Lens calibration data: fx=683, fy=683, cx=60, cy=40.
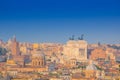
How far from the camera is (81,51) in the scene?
222 feet

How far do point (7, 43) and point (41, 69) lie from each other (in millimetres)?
30186

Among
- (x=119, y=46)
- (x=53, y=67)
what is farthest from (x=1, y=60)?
(x=119, y=46)

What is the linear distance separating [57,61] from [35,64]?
9292mm

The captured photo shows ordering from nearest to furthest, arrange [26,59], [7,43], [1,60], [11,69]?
[11,69] → [1,60] → [26,59] → [7,43]

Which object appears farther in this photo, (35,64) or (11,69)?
(35,64)

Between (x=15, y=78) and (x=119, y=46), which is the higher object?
(x=119, y=46)

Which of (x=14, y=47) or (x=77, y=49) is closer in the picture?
(x=14, y=47)

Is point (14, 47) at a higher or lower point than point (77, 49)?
higher

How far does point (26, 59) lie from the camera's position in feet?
200

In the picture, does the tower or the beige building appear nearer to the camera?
the tower

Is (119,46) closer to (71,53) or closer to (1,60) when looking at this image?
(71,53)

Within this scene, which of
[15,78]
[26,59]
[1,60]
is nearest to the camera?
[15,78]

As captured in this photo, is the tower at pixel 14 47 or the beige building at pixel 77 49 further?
the beige building at pixel 77 49

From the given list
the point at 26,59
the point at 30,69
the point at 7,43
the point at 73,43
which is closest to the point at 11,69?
the point at 30,69
